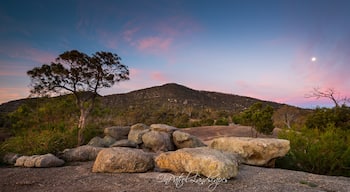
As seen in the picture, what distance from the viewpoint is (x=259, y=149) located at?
9.87 meters

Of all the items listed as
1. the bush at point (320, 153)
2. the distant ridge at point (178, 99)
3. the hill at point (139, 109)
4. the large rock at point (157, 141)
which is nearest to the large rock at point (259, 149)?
the bush at point (320, 153)

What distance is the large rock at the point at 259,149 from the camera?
9625mm

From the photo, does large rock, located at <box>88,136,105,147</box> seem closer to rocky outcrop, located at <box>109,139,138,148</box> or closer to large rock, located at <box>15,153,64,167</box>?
rocky outcrop, located at <box>109,139,138,148</box>

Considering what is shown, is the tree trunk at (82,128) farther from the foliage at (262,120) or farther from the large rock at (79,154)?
the foliage at (262,120)

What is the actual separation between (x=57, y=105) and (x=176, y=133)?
11.7m

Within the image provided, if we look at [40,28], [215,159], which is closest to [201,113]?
[40,28]

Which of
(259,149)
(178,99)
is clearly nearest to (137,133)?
(259,149)

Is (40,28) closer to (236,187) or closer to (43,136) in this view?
(43,136)

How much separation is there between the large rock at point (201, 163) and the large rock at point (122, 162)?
50 cm

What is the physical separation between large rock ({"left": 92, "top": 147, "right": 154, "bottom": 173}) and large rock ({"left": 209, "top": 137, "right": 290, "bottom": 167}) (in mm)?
3620

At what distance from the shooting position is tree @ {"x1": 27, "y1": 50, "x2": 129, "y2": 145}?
1778 cm

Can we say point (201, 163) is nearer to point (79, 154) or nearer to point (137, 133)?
point (79, 154)

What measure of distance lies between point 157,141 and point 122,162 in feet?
21.7

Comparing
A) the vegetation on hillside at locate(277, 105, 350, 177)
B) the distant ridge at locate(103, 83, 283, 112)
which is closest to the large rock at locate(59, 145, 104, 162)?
the vegetation on hillside at locate(277, 105, 350, 177)
